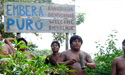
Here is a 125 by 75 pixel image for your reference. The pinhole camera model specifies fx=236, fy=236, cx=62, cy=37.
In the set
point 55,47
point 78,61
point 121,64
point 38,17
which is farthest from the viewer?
point 38,17

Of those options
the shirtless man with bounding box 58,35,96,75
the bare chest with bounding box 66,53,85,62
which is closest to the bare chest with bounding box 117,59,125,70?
the shirtless man with bounding box 58,35,96,75

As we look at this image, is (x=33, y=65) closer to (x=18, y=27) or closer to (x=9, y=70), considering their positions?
(x=9, y=70)

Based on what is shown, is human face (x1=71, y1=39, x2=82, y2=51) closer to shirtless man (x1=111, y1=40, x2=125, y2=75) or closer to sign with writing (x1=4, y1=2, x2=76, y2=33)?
shirtless man (x1=111, y1=40, x2=125, y2=75)

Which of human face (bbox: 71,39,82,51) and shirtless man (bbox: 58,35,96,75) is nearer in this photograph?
shirtless man (bbox: 58,35,96,75)

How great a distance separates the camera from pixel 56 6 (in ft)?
27.9

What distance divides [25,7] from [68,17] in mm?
1562

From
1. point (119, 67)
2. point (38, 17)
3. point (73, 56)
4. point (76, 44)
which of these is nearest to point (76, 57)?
point (73, 56)

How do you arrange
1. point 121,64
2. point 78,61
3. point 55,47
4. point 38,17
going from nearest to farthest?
point 121,64, point 78,61, point 55,47, point 38,17

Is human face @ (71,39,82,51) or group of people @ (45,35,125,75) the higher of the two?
human face @ (71,39,82,51)

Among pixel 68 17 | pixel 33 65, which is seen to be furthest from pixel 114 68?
pixel 68 17

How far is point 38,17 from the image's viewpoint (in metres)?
8.32

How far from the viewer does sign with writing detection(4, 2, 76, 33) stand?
8117mm

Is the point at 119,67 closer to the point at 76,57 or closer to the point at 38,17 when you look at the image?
the point at 76,57

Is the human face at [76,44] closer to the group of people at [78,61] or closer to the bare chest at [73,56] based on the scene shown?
the group of people at [78,61]
